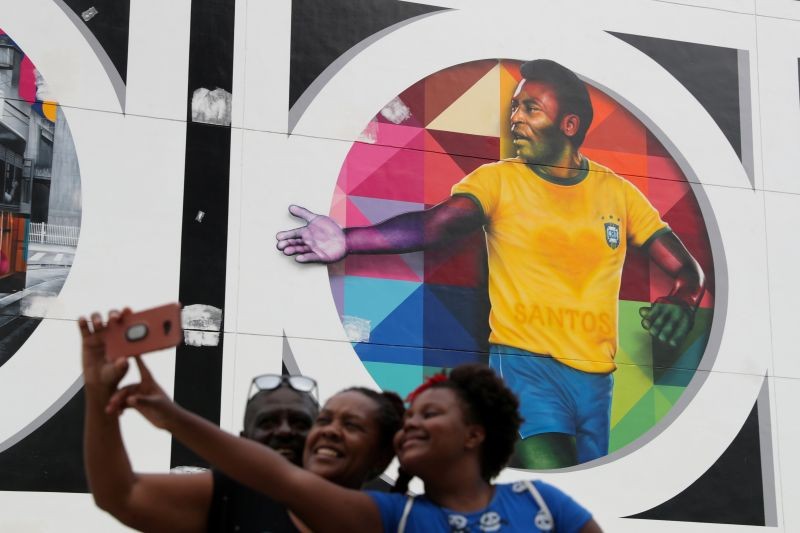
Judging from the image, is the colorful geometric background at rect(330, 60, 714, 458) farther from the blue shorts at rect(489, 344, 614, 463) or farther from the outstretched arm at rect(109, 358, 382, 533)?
the outstretched arm at rect(109, 358, 382, 533)

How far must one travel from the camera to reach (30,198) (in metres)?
8.53

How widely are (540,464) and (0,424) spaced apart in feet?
11.2

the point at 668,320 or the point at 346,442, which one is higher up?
the point at 668,320

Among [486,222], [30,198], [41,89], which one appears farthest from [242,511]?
[486,222]

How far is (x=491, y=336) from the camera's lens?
9.05m

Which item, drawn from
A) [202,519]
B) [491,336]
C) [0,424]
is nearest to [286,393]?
[202,519]

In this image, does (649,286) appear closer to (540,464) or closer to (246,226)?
(540,464)

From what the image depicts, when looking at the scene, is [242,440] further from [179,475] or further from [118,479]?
[179,475]

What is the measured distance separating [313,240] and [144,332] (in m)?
6.03

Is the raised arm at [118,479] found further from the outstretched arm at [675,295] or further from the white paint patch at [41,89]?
the outstretched arm at [675,295]

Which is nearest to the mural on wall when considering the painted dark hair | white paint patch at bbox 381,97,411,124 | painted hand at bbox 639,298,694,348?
white paint patch at bbox 381,97,411,124

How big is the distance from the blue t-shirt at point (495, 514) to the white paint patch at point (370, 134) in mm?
6045

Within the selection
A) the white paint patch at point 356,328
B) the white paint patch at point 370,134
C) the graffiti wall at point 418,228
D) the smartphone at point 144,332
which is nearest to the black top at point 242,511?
the smartphone at point 144,332

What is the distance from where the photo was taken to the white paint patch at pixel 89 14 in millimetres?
8977
